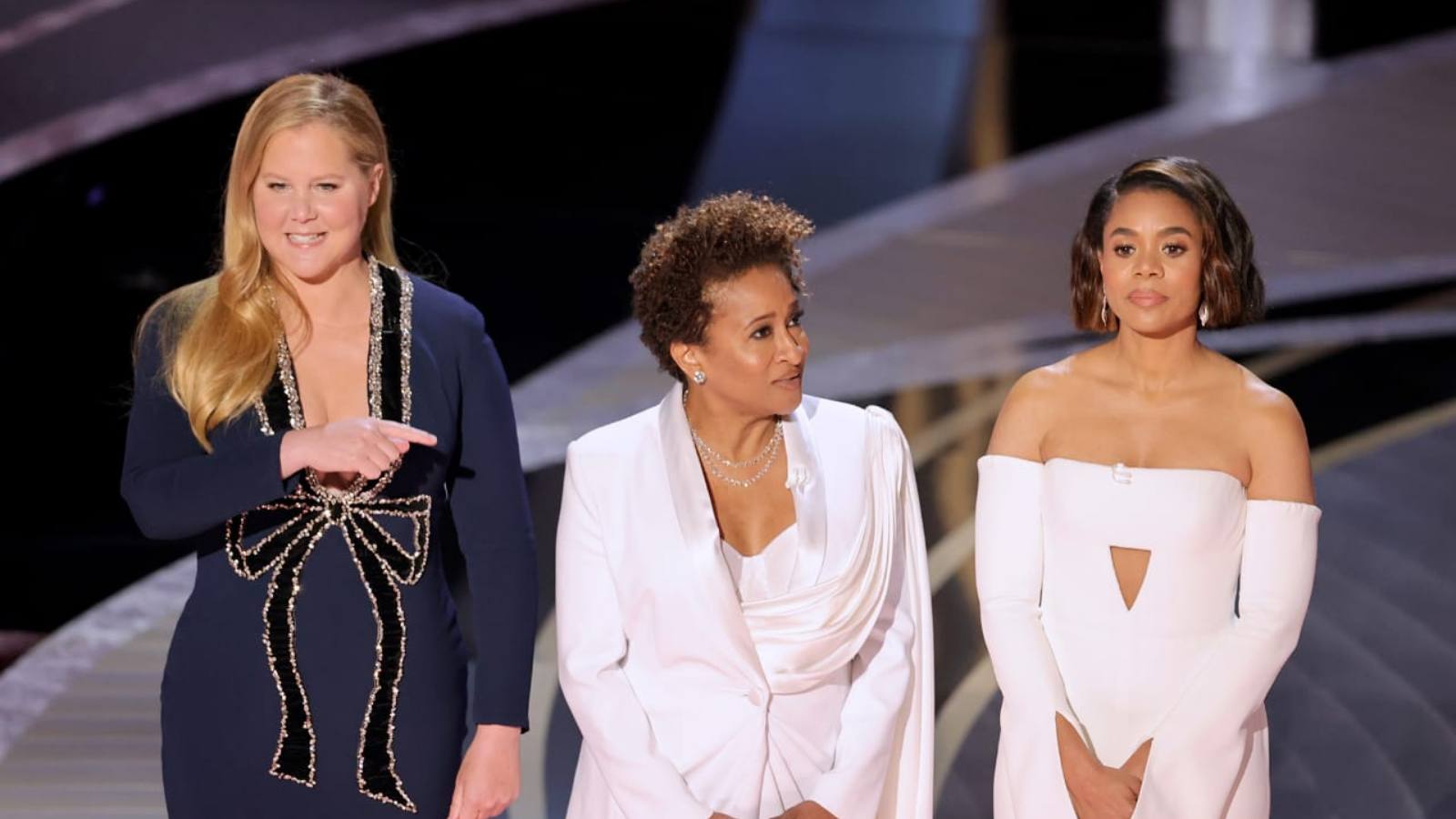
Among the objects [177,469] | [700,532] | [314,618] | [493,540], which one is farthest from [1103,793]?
[177,469]

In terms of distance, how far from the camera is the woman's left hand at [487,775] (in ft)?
7.73

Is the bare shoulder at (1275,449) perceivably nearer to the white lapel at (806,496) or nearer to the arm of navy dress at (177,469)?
the white lapel at (806,496)

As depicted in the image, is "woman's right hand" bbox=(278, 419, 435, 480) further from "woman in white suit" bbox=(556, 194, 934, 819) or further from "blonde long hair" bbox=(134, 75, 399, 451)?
"woman in white suit" bbox=(556, 194, 934, 819)

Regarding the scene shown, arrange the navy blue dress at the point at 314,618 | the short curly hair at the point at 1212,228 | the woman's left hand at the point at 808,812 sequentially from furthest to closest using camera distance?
the short curly hair at the point at 1212,228
the woman's left hand at the point at 808,812
the navy blue dress at the point at 314,618

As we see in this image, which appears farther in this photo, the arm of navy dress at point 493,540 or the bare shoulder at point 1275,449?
the bare shoulder at point 1275,449

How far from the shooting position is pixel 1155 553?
2.55 m

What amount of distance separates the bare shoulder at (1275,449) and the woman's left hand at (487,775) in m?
1.10

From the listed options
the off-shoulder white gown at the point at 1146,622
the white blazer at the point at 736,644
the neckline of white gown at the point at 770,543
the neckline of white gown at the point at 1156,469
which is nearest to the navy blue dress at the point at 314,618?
the white blazer at the point at 736,644

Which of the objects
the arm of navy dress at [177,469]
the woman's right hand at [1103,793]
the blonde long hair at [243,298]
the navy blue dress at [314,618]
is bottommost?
the woman's right hand at [1103,793]

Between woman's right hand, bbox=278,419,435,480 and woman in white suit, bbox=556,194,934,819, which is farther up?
woman's right hand, bbox=278,419,435,480

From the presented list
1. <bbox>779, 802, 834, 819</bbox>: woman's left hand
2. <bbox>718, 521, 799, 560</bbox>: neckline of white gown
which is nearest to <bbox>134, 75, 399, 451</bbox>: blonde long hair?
<bbox>718, 521, 799, 560</bbox>: neckline of white gown

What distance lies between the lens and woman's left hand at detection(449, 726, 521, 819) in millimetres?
2355

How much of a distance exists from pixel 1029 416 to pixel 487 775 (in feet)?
3.07

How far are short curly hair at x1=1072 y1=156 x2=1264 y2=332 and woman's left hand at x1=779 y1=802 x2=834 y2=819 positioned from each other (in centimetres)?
89
